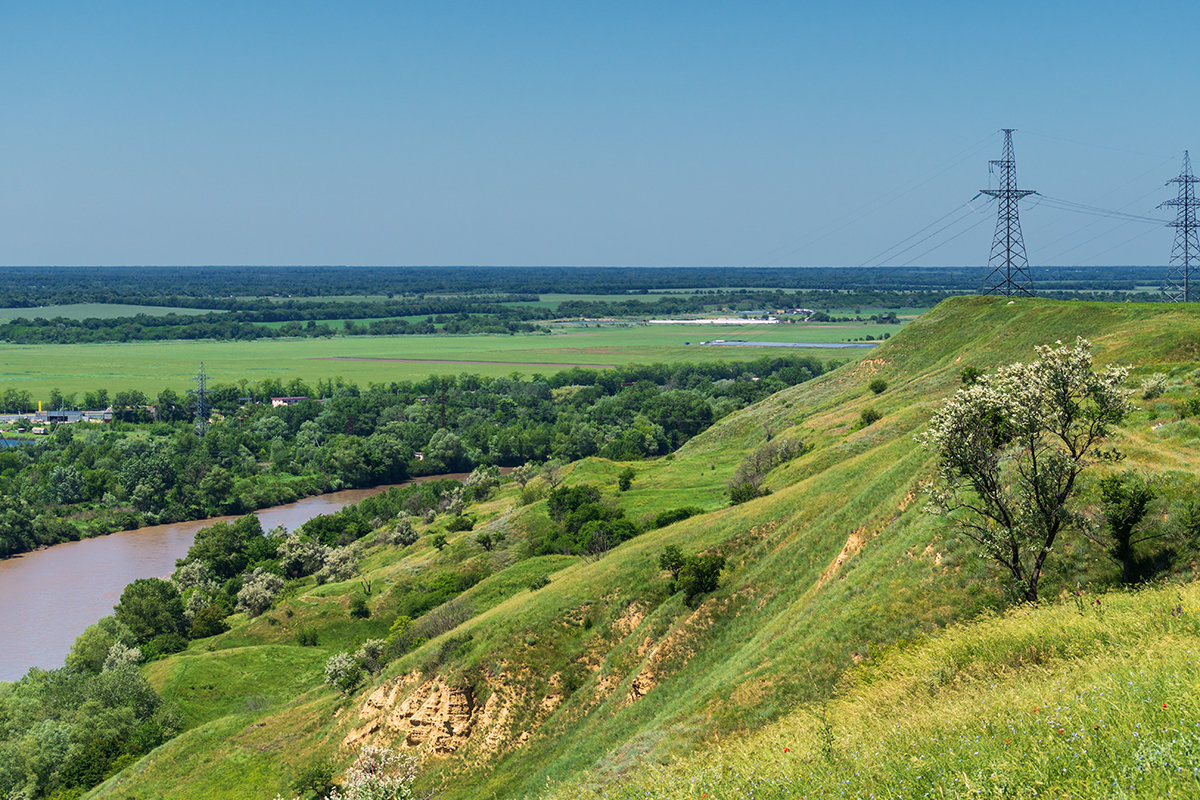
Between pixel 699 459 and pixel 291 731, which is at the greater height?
pixel 699 459

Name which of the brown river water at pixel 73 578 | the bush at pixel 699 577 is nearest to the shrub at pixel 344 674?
the bush at pixel 699 577

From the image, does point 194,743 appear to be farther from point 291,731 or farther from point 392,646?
point 392,646

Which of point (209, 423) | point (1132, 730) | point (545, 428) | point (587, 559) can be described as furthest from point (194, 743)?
point (209, 423)

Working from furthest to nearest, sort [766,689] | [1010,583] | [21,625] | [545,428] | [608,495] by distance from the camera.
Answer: [545,428] < [21,625] < [608,495] < [766,689] < [1010,583]

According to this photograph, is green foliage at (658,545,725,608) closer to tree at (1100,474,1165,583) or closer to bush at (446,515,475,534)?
tree at (1100,474,1165,583)

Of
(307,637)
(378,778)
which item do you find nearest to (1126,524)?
(378,778)

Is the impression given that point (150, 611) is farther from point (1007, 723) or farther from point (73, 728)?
point (1007, 723)

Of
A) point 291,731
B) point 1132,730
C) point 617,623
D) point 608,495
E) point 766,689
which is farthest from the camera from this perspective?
point 608,495
